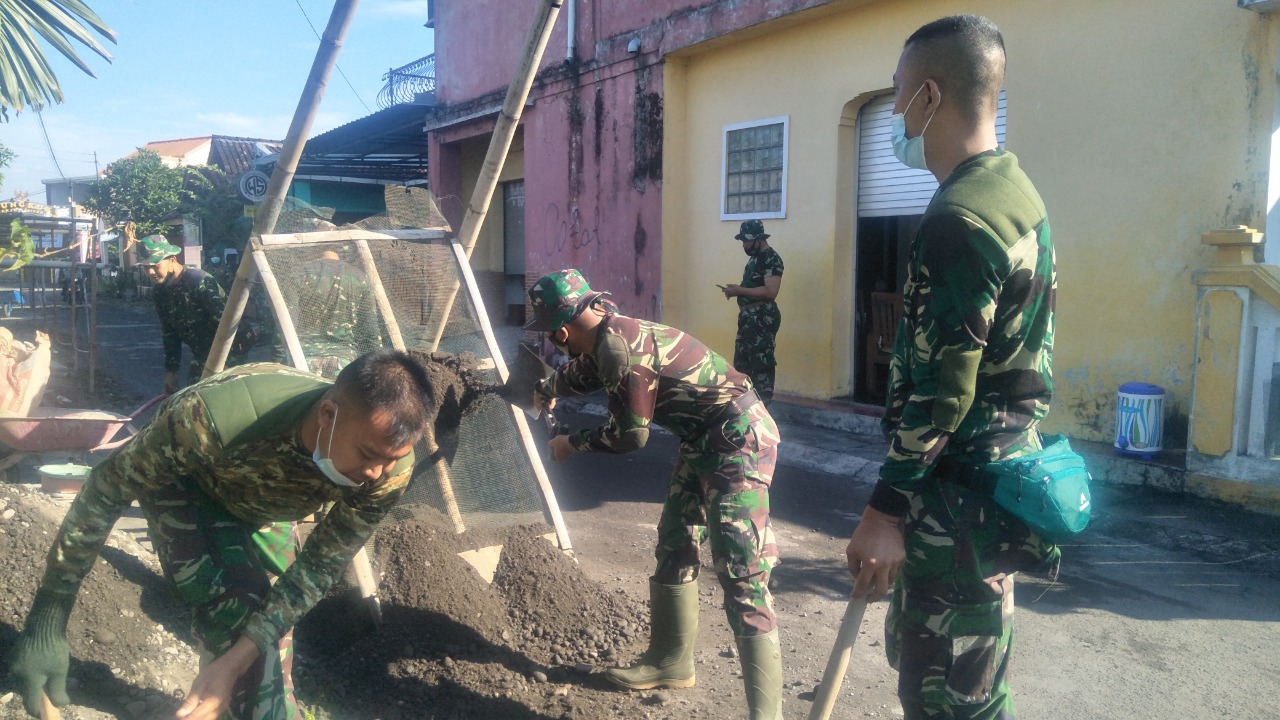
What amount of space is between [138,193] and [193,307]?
81.5 ft

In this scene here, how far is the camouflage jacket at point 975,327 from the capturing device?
164 centimetres

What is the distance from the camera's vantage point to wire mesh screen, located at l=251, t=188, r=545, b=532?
3.59 metres

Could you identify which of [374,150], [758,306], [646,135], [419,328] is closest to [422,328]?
[419,328]

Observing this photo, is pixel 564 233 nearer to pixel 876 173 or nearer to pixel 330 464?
pixel 876 173

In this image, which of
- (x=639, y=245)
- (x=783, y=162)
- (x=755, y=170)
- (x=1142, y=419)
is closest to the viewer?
(x=1142, y=419)

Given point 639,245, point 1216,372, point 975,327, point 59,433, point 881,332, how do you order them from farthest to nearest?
point 639,245, point 881,332, point 1216,372, point 59,433, point 975,327

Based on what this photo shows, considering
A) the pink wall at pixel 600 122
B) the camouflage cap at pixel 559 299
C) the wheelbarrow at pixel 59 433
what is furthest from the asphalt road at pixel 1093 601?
the pink wall at pixel 600 122

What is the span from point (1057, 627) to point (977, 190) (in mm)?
2759

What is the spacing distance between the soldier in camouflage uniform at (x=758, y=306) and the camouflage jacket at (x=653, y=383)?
4.08 metres

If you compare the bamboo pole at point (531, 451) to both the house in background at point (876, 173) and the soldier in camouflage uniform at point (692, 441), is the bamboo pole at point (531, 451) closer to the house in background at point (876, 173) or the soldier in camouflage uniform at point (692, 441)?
the soldier in camouflage uniform at point (692, 441)

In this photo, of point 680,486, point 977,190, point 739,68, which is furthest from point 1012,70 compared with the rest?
point 977,190

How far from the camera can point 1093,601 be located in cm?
396

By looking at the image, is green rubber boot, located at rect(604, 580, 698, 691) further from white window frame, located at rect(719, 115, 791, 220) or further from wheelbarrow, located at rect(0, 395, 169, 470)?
white window frame, located at rect(719, 115, 791, 220)

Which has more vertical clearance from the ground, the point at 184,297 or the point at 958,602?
the point at 184,297
